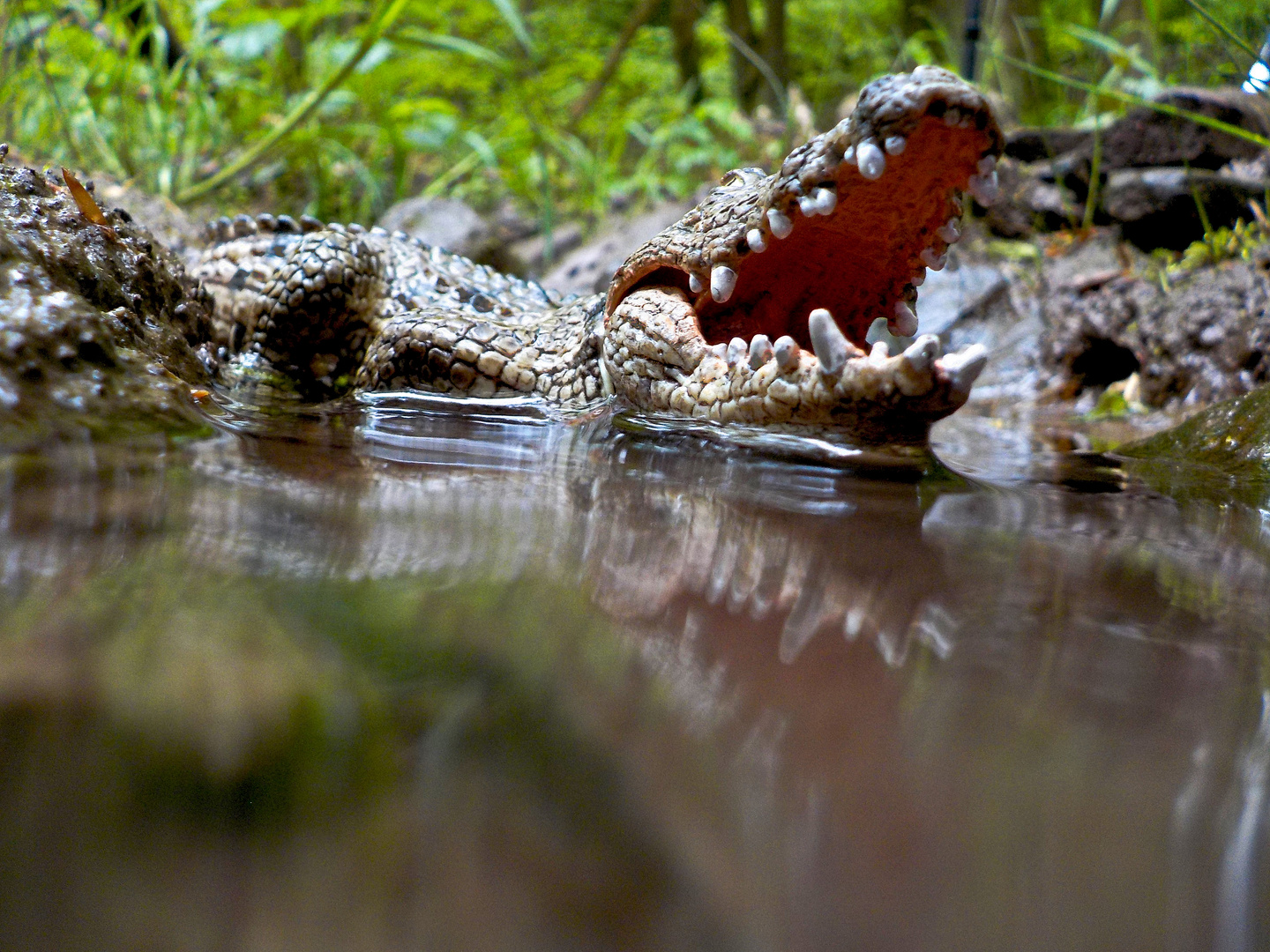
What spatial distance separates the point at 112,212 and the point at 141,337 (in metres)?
0.57

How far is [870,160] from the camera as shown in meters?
1.84

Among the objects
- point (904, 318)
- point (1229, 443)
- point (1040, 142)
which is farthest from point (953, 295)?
point (904, 318)

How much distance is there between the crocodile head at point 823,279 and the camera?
1810 mm

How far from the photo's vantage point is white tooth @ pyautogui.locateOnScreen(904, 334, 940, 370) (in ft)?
5.62

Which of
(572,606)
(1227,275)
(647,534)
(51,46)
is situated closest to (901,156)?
(647,534)

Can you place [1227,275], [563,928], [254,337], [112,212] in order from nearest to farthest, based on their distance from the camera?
[563,928], [112,212], [254,337], [1227,275]

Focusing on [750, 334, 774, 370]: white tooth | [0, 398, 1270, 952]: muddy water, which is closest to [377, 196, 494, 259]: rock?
[750, 334, 774, 370]: white tooth

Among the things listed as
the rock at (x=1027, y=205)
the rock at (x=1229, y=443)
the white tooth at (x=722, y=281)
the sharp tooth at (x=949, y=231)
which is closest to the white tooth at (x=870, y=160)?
the sharp tooth at (x=949, y=231)

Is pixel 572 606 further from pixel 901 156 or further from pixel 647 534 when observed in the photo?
pixel 901 156

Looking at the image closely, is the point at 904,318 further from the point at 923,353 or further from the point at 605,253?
the point at 605,253

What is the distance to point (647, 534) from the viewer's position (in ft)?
4.17

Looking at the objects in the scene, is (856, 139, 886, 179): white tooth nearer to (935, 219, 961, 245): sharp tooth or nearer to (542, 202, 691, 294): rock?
(935, 219, 961, 245): sharp tooth

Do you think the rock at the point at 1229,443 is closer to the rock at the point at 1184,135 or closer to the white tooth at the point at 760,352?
the white tooth at the point at 760,352

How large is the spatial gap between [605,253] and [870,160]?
13.7 feet
